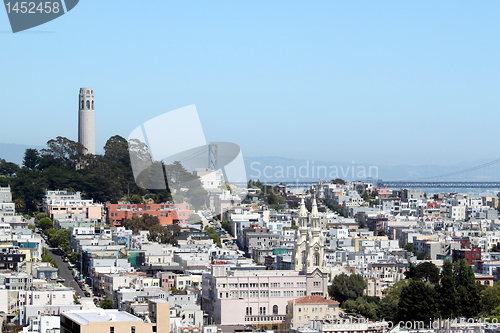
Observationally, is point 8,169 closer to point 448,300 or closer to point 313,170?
point 448,300

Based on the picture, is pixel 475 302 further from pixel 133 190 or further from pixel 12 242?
pixel 133 190

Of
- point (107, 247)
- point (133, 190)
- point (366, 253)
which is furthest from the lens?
point (133, 190)

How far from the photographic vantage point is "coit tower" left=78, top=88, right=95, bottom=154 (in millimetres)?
46656

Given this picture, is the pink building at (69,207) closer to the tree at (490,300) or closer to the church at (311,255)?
the church at (311,255)

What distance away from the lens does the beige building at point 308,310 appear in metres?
24.9

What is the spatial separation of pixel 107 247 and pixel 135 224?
4.83 metres

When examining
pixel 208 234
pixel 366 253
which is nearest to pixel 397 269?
pixel 366 253

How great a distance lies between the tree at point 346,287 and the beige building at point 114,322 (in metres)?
9.95

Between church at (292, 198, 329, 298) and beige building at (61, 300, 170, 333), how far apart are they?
923cm

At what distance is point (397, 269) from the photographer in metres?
Answer: 33.9

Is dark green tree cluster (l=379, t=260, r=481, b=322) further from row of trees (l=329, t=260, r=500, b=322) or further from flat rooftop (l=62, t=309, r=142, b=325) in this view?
flat rooftop (l=62, t=309, r=142, b=325)

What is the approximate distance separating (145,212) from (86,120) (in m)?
8.61

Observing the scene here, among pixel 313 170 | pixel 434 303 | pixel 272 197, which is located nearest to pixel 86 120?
pixel 272 197

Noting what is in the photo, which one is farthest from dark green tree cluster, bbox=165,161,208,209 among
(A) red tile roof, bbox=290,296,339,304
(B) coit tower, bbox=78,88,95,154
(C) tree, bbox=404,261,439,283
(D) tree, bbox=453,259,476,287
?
(A) red tile roof, bbox=290,296,339,304
